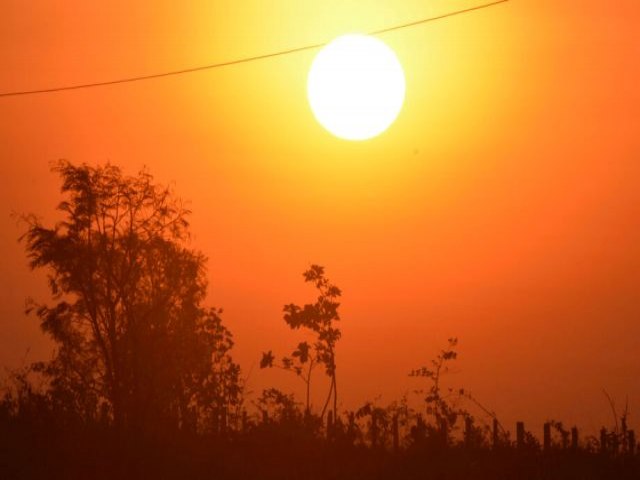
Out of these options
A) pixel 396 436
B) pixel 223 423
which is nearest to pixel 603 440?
pixel 396 436

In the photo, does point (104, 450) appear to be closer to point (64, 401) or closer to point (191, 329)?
point (64, 401)

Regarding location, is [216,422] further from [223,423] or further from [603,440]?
[603,440]

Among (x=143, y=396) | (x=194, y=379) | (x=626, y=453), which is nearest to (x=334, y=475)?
(x=626, y=453)

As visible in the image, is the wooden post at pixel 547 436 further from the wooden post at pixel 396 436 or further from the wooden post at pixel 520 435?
the wooden post at pixel 396 436

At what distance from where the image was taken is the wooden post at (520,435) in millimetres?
22716

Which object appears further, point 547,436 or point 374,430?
point 547,436

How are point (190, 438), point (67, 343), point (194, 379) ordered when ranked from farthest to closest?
point (67, 343)
point (194, 379)
point (190, 438)

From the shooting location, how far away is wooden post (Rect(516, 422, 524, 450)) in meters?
22.7

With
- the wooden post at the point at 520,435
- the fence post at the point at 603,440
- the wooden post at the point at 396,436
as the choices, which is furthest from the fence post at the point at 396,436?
the fence post at the point at 603,440

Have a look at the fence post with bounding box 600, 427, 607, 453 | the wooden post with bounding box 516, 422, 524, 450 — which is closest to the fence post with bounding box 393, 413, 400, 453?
the wooden post with bounding box 516, 422, 524, 450

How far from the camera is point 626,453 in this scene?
2328 centimetres

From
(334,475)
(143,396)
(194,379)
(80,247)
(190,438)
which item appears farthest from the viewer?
(80,247)

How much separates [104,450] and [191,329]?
21772 mm

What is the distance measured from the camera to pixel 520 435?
965 inches
